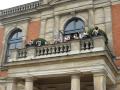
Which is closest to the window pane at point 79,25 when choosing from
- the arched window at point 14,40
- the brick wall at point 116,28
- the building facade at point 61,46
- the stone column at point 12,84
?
the building facade at point 61,46

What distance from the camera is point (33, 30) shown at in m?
20.2

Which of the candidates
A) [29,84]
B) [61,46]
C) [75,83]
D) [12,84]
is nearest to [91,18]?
[61,46]

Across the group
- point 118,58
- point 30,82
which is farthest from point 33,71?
point 118,58

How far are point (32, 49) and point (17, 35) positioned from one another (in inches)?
271

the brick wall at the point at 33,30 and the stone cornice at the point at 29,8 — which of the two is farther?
the brick wall at the point at 33,30

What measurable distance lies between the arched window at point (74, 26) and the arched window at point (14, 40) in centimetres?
421

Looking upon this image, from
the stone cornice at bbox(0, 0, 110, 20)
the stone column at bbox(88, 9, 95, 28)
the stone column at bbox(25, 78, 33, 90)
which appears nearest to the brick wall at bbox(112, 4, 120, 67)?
the stone cornice at bbox(0, 0, 110, 20)

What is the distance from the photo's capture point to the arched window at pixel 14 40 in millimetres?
21062

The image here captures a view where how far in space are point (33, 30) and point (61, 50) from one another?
664 cm

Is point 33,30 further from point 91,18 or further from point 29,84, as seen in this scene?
point 29,84

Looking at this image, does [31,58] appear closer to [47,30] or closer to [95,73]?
[95,73]

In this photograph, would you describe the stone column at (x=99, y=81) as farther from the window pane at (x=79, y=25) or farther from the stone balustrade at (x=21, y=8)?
the stone balustrade at (x=21, y=8)

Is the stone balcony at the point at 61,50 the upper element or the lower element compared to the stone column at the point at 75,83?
upper

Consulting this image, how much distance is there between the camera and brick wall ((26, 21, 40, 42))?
1991 cm
